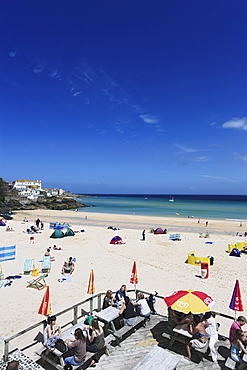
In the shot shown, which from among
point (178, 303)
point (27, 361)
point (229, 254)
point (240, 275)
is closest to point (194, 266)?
point (240, 275)

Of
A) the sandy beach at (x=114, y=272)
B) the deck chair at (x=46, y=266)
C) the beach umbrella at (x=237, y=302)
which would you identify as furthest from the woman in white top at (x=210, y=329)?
the deck chair at (x=46, y=266)

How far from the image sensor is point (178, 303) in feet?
19.2

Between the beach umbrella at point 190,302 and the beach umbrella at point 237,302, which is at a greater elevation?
the beach umbrella at point 190,302

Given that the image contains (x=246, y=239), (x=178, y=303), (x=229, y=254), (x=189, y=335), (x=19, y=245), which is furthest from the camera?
(x=246, y=239)

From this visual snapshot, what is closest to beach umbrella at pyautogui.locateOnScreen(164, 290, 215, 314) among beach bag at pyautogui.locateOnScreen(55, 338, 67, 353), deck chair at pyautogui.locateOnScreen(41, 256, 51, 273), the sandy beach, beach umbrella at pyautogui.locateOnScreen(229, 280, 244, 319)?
beach umbrella at pyautogui.locateOnScreen(229, 280, 244, 319)

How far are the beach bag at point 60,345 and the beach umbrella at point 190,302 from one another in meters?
2.60

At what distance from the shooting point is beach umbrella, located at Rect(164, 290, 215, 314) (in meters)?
5.66

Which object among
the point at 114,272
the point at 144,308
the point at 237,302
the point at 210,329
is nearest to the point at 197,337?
the point at 210,329

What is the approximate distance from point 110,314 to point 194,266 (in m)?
8.68

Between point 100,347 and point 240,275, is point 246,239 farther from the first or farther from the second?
point 100,347

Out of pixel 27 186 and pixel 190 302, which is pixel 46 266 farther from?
pixel 27 186

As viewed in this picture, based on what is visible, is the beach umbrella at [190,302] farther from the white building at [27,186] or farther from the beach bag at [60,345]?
the white building at [27,186]

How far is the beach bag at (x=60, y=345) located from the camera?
512cm

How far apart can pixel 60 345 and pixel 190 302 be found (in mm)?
3141
